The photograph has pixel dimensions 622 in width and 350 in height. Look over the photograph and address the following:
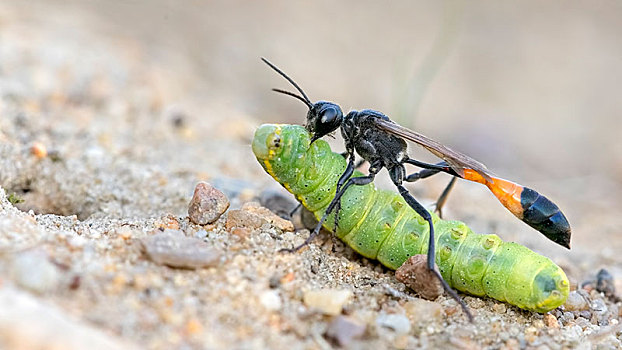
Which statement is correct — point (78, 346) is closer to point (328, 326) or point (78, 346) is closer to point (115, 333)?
point (115, 333)

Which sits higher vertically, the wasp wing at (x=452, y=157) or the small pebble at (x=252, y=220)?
the wasp wing at (x=452, y=157)

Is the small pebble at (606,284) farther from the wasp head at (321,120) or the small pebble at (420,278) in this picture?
the wasp head at (321,120)

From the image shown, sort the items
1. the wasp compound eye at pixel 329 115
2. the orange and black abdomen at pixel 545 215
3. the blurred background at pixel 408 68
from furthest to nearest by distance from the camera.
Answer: the blurred background at pixel 408 68 → the wasp compound eye at pixel 329 115 → the orange and black abdomen at pixel 545 215

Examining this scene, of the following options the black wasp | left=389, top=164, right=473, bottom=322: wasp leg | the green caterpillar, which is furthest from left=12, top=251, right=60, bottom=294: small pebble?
left=389, top=164, right=473, bottom=322: wasp leg

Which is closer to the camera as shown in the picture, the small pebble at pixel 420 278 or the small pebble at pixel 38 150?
the small pebble at pixel 420 278

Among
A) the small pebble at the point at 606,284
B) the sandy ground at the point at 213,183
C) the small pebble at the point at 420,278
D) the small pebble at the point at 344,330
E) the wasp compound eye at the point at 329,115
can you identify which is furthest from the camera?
the small pebble at the point at 606,284

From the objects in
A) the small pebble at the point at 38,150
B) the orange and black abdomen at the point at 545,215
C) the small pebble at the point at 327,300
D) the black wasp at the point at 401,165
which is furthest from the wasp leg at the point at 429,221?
the small pebble at the point at 38,150

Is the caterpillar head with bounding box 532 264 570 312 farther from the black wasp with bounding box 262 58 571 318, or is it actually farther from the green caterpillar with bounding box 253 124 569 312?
the black wasp with bounding box 262 58 571 318
